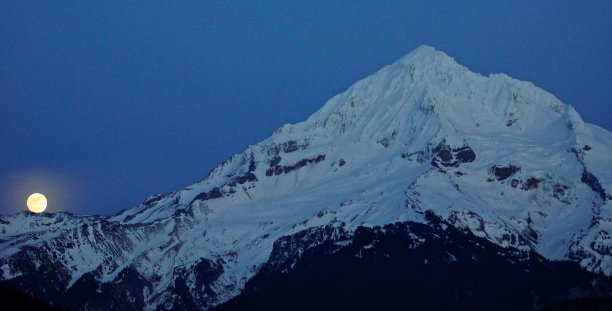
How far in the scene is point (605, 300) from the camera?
7520 inches

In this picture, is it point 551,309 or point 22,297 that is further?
point 551,309

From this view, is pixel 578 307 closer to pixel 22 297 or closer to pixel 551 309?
pixel 551 309

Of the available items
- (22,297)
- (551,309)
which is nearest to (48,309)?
(22,297)

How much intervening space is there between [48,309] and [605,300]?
237 feet

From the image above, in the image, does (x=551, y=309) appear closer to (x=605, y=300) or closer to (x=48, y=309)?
(x=605, y=300)

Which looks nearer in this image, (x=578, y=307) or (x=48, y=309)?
(x=48, y=309)

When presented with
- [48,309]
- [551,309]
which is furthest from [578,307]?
[48,309]

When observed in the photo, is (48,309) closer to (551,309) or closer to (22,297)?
(22,297)

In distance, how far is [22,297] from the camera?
518 feet

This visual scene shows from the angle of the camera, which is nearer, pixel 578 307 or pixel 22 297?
pixel 22 297

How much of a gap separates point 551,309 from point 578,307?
344cm

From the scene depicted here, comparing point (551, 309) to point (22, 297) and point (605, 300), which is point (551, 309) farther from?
point (22, 297)

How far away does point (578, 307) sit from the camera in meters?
186

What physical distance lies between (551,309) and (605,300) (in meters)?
8.14
